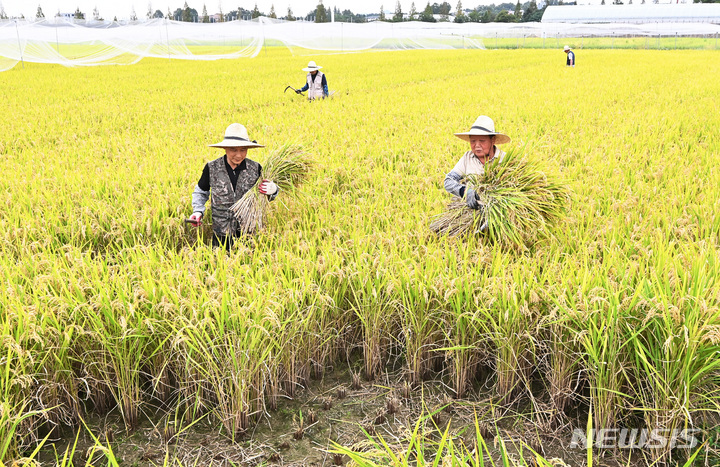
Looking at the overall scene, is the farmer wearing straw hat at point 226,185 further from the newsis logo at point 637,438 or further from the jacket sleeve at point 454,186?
the newsis logo at point 637,438

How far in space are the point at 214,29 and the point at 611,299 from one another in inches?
1251

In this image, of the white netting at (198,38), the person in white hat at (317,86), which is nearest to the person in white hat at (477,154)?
the person in white hat at (317,86)

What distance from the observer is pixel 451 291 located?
2500 millimetres

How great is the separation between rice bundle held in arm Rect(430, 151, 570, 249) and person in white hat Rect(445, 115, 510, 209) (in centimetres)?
8

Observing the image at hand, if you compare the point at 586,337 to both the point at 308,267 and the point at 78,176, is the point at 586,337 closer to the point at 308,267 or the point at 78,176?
the point at 308,267

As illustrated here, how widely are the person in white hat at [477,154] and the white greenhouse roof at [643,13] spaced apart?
6817 centimetres

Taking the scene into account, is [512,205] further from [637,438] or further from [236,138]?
[236,138]

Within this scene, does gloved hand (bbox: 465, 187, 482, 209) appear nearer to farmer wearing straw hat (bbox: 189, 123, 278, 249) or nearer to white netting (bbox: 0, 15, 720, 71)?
farmer wearing straw hat (bbox: 189, 123, 278, 249)

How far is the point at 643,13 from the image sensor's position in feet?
205

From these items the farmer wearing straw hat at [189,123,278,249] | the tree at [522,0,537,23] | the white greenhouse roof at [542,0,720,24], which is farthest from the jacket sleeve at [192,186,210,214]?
the tree at [522,0,537,23]

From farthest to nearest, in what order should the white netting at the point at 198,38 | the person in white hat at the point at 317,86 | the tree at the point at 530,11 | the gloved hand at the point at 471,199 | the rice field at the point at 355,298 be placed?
the tree at the point at 530,11 → the white netting at the point at 198,38 → the person in white hat at the point at 317,86 → the gloved hand at the point at 471,199 → the rice field at the point at 355,298

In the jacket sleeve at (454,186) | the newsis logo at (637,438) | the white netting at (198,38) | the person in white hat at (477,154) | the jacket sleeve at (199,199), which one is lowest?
the newsis logo at (637,438)

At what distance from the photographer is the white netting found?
1981cm

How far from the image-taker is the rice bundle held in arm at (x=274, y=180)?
3791 mm
